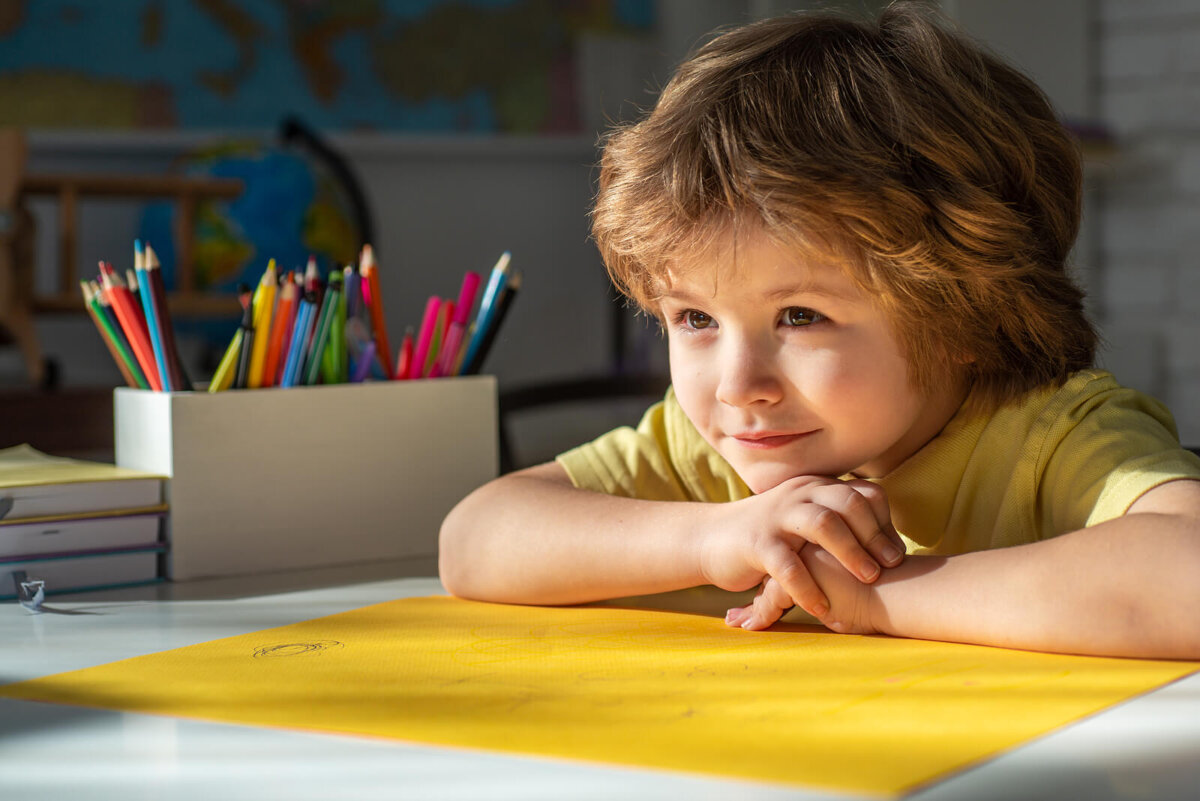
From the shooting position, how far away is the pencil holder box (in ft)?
2.72

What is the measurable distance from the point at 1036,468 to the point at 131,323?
0.55 m

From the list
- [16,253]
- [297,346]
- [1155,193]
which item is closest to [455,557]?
[297,346]

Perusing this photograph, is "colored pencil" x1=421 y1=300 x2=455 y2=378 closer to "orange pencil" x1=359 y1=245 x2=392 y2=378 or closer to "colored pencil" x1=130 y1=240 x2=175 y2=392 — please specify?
"orange pencil" x1=359 y1=245 x2=392 y2=378

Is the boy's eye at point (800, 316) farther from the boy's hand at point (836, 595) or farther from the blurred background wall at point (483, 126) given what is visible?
the blurred background wall at point (483, 126)

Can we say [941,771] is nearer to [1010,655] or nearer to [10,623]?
[1010,655]

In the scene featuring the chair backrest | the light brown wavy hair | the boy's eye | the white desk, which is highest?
the chair backrest

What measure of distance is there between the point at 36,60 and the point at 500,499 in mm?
2426

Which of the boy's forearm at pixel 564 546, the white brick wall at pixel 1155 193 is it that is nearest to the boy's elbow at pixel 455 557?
the boy's forearm at pixel 564 546

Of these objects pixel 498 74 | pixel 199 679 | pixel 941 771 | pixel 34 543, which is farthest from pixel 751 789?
pixel 498 74

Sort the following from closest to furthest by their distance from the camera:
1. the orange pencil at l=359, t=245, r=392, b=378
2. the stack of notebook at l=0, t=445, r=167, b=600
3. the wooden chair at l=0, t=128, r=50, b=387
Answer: the stack of notebook at l=0, t=445, r=167, b=600 < the orange pencil at l=359, t=245, r=392, b=378 < the wooden chair at l=0, t=128, r=50, b=387

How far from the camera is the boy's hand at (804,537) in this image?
0.62m

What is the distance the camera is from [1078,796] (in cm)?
39

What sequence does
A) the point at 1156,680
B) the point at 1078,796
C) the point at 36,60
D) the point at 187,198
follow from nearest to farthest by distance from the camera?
the point at 1078,796 < the point at 1156,680 < the point at 187,198 < the point at 36,60

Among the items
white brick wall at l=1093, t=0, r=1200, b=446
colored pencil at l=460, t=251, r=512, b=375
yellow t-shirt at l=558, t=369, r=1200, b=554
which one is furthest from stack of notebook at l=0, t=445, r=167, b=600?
white brick wall at l=1093, t=0, r=1200, b=446
